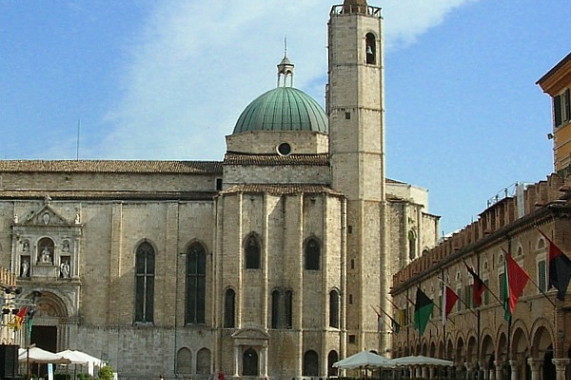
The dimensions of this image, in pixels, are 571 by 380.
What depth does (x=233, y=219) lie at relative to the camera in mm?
63375

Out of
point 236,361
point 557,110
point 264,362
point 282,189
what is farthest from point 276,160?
point 557,110

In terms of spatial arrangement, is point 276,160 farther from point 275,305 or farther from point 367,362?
point 367,362

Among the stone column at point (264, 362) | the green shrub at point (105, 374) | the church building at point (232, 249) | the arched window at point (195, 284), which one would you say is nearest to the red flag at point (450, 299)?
the green shrub at point (105, 374)

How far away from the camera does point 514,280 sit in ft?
88.1

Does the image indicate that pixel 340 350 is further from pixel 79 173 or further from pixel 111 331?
pixel 79 173

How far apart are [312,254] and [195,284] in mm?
7976

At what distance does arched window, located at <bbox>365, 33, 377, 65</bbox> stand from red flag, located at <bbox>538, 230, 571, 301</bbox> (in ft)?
143

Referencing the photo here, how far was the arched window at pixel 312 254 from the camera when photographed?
63156 millimetres

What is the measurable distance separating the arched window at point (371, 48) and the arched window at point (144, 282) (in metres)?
18.3

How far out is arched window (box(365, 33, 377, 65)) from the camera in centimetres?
6656

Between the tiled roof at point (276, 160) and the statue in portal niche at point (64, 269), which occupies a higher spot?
the tiled roof at point (276, 160)

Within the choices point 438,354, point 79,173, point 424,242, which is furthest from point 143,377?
point 438,354

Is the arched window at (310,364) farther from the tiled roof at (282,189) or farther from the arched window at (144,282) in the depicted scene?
the arched window at (144,282)

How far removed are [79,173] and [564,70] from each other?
140 feet
